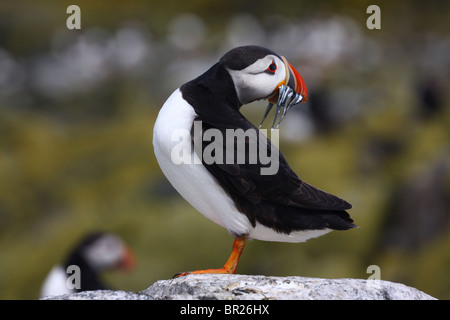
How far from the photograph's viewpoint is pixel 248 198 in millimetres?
3018

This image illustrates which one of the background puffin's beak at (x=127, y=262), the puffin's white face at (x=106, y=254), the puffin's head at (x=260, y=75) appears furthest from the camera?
the background puffin's beak at (x=127, y=262)

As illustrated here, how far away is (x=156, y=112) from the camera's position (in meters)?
12.1

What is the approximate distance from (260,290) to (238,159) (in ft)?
2.05

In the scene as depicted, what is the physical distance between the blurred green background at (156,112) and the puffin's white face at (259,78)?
3585 millimetres

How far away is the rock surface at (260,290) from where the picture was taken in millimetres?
2883

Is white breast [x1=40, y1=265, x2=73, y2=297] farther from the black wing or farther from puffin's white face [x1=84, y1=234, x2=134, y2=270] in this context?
the black wing

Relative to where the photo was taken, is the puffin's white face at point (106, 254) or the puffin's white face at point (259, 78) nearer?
the puffin's white face at point (259, 78)

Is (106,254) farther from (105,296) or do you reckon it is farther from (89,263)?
(105,296)

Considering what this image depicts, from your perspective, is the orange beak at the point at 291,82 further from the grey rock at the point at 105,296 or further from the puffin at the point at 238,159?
the grey rock at the point at 105,296

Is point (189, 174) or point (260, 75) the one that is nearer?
point (189, 174)

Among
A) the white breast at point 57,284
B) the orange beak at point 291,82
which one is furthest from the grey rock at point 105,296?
the white breast at point 57,284

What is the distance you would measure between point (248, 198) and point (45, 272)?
4.68 m

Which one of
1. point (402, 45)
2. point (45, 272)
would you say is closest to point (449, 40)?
point (402, 45)

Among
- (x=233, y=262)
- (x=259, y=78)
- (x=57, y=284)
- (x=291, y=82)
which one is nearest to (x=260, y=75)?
(x=259, y=78)
